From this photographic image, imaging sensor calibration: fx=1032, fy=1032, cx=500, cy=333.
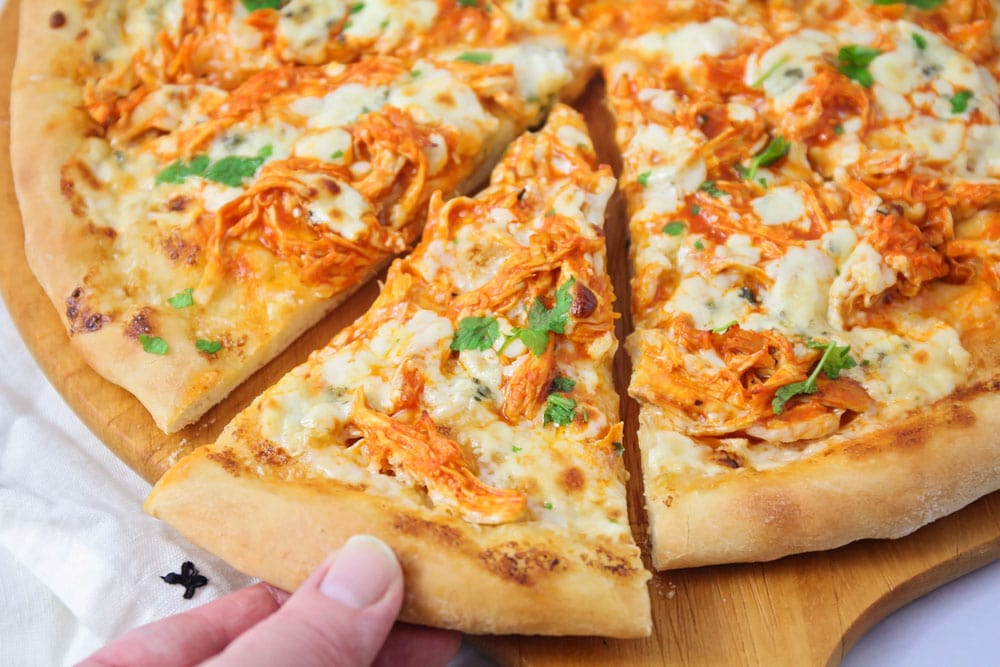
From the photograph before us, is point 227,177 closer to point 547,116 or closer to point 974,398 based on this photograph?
point 547,116

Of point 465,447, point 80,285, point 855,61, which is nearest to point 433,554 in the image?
point 465,447

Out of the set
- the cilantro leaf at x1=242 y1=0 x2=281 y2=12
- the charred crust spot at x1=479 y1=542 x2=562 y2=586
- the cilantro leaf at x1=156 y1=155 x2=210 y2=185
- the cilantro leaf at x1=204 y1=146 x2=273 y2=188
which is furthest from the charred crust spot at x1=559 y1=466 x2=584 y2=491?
the cilantro leaf at x1=242 y1=0 x2=281 y2=12

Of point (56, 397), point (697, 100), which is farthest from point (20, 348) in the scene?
point (697, 100)

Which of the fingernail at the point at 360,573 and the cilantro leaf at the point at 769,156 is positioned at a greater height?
the fingernail at the point at 360,573

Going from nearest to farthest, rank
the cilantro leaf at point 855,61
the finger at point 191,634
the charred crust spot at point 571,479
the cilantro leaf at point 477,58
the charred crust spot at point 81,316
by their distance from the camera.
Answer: the finger at point 191,634, the charred crust spot at point 571,479, the charred crust spot at point 81,316, the cilantro leaf at point 855,61, the cilantro leaf at point 477,58

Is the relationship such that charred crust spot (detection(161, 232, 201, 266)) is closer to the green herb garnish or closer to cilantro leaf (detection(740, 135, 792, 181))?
the green herb garnish

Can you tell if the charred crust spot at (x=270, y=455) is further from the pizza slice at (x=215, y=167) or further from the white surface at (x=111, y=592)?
the white surface at (x=111, y=592)

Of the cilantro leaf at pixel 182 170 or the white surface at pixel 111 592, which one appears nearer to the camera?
the white surface at pixel 111 592

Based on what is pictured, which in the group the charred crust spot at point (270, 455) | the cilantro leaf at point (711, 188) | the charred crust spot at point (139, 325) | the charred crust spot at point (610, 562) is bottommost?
the charred crust spot at point (610, 562)

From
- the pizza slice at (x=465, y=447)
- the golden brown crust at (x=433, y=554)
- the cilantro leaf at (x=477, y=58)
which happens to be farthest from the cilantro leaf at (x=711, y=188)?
the golden brown crust at (x=433, y=554)
